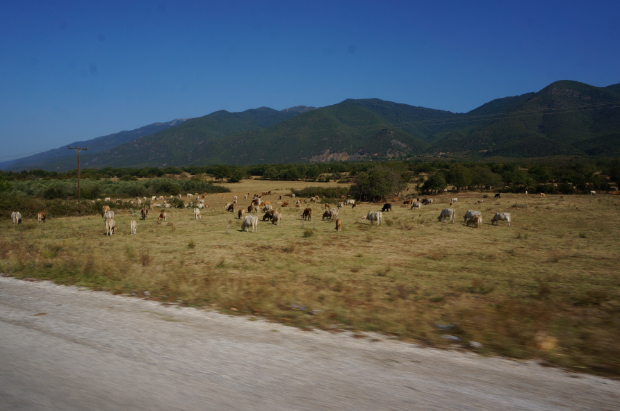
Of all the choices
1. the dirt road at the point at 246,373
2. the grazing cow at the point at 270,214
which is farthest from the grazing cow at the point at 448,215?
the dirt road at the point at 246,373

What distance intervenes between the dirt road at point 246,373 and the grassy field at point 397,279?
31.8 inches

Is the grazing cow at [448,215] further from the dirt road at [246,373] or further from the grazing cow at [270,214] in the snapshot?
the dirt road at [246,373]

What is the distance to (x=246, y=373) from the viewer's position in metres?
3.99

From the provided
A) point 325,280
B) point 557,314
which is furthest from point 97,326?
point 557,314

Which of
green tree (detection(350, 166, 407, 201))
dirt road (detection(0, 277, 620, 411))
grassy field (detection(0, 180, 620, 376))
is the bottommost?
grassy field (detection(0, 180, 620, 376))

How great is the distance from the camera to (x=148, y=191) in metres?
58.3

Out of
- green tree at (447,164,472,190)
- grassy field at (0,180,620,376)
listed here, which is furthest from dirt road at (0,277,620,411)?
green tree at (447,164,472,190)

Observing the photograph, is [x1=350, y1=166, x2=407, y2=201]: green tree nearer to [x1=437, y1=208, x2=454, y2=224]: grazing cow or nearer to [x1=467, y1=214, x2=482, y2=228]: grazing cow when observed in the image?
[x1=437, y1=208, x2=454, y2=224]: grazing cow

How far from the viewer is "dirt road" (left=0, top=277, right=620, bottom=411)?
343 centimetres

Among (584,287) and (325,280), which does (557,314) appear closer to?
(584,287)

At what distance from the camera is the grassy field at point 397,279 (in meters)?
5.69

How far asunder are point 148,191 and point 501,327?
6037 centimetres

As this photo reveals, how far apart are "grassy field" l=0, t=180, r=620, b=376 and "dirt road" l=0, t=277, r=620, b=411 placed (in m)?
0.81

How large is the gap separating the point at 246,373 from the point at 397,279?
6.78 m
